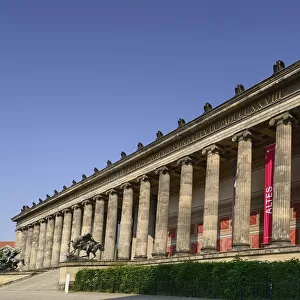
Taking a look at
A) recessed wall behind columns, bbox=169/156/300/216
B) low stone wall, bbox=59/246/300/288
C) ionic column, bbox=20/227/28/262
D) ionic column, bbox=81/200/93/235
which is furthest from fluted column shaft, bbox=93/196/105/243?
ionic column, bbox=20/227/28/262

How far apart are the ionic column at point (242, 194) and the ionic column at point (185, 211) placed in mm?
6617

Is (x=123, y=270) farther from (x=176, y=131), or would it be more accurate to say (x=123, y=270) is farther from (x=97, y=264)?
(x=176, y=131)

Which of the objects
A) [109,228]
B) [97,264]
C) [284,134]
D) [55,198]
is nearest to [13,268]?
[55,198]

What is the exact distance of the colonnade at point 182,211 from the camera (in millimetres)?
28359

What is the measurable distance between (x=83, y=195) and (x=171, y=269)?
107ft

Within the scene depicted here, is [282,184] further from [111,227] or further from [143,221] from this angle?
[111,227]

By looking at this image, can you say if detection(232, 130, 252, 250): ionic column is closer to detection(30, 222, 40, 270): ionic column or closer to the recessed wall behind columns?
the recessed wall behind columns

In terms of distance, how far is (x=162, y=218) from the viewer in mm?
40844

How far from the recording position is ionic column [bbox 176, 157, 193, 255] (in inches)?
1462

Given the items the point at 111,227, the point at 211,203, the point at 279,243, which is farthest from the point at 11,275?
the point at 279,243

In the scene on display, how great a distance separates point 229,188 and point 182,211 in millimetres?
6785

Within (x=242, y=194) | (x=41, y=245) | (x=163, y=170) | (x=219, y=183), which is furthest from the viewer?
(x=41, y=245)

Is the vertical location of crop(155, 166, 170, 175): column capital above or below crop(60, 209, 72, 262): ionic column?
above

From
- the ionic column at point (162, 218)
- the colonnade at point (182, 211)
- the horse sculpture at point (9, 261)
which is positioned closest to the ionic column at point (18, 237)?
the colonnade at point (182, 211)
